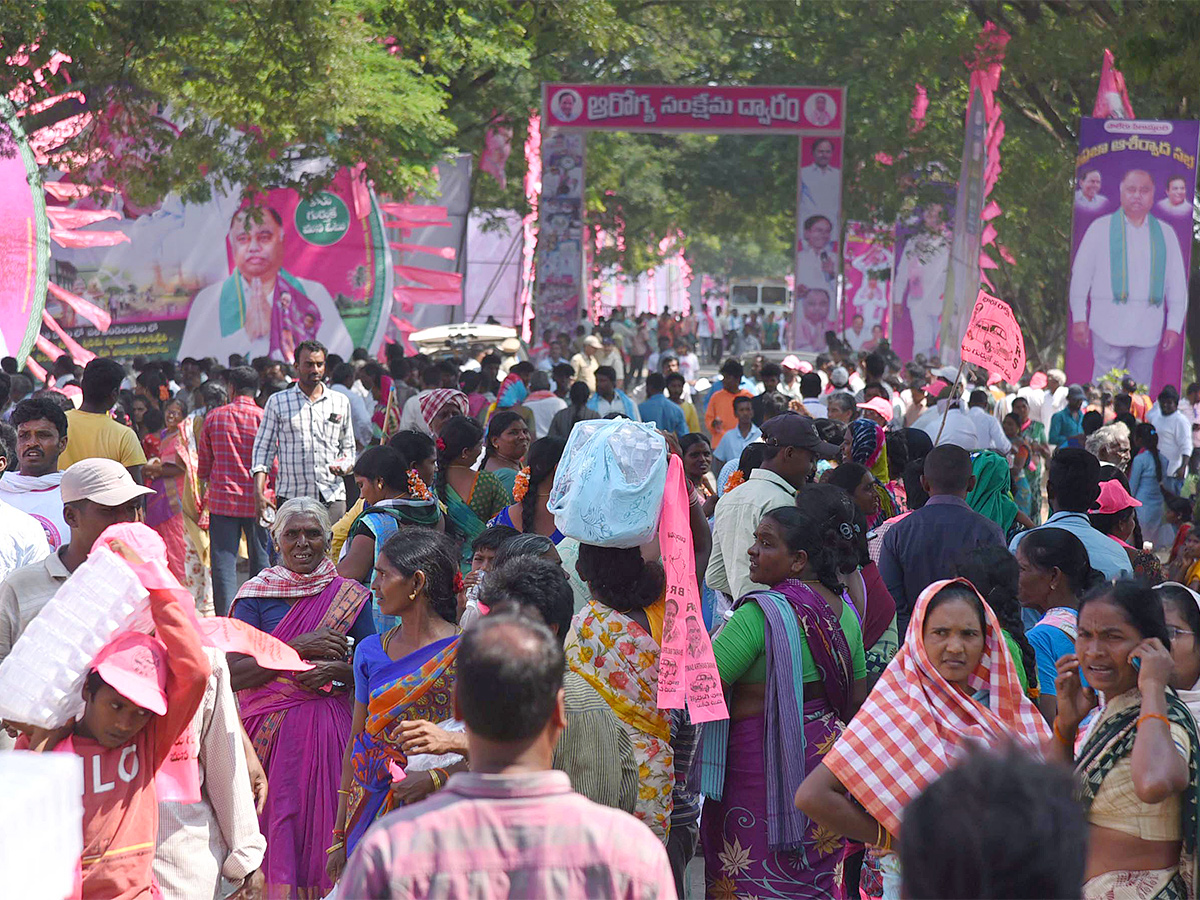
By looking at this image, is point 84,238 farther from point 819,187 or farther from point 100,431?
point 819,187

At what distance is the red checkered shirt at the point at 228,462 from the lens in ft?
31.0

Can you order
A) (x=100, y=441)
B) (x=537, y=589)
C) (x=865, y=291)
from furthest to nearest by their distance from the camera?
(x=865, y=291) < (x=100, y=441) < (x=537, y=589)

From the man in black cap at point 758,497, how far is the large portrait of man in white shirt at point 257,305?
1506cm

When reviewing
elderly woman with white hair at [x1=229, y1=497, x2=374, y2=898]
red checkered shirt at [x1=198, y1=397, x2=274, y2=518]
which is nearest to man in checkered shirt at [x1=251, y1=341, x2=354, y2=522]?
red checkered shirt at [x1=198, y1=397, x2=274, y2=518]

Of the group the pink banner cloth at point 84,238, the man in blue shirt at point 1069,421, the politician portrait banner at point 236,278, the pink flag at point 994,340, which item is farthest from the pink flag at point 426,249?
the pink flag at point 994,340

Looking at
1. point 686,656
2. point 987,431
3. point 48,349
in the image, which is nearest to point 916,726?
point 686,656

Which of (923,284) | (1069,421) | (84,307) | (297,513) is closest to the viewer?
(297,513)

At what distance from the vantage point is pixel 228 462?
9445 mm

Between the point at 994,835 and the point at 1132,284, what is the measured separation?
15120 millimetres

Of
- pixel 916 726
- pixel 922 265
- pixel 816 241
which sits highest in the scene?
pixel 816 241

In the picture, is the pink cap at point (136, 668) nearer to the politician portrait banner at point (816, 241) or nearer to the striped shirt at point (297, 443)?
the striped shirt at point (297, 443)

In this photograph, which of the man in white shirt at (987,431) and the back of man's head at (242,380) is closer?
the back of man's head at (242,380)

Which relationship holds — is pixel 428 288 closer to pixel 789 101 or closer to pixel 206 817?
pixel 789 101

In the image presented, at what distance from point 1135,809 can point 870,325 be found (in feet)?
140
